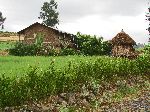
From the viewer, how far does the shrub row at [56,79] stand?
15.6 m

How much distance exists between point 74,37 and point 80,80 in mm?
45212

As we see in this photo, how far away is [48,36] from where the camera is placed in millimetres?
65125

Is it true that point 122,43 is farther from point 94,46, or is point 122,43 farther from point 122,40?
point 94,46

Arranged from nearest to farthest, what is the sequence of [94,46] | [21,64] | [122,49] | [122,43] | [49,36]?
[21,64], [122,49], [122,43], [94,46], [49,36]

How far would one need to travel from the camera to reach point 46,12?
11800cm

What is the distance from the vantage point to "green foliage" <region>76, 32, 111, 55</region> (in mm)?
58094

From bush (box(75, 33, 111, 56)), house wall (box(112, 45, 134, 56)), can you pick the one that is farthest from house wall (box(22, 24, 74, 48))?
house wall (box(112, 45, 134, 56))

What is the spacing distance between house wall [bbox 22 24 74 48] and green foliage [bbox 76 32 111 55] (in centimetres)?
281

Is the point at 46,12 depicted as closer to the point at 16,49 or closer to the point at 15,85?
the point at 16,49

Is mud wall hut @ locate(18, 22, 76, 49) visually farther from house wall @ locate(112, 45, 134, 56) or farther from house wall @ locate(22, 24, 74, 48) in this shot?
house wall @ locate(112, 45, 134, 56)

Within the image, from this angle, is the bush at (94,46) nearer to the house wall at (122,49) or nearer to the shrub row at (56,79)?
the house wall at (122,49)

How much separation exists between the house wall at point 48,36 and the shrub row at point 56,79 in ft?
118

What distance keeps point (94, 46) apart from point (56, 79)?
40482mm

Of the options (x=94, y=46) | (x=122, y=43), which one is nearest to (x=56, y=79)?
(x=122, y=43)
